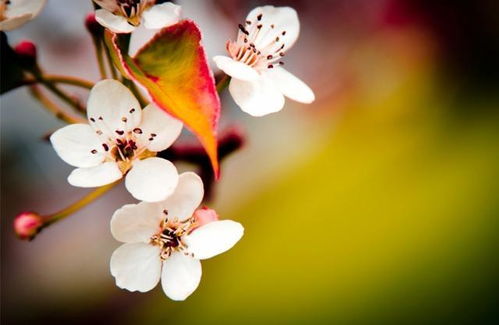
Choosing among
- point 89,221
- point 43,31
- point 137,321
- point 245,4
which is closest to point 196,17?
point 245,4

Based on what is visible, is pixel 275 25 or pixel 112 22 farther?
pixel 275 25

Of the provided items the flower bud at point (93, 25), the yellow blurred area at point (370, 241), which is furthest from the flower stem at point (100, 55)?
the yellow blurred area at point (370, 241)

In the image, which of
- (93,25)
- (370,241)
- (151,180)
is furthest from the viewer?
(370,241)

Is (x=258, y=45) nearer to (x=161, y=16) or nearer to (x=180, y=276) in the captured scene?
(x=161, y=16)

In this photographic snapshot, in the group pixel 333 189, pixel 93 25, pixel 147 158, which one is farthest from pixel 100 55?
pixel 333 189

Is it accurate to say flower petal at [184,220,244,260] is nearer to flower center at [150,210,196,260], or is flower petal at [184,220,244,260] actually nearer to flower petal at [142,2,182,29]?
flower center at [150,210,196,260]
